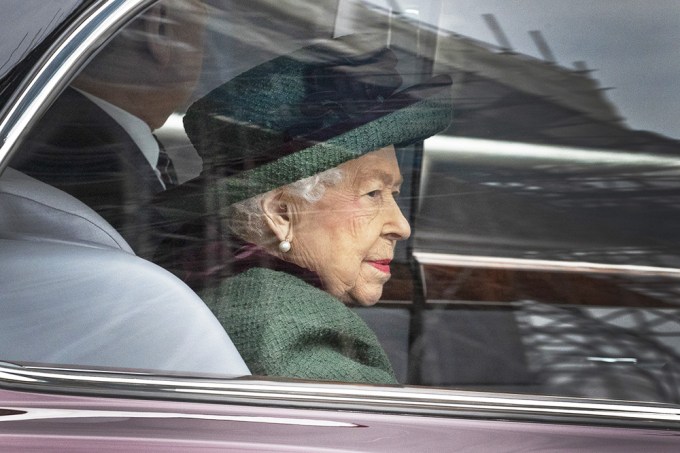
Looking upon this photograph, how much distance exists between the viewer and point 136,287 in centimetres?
174

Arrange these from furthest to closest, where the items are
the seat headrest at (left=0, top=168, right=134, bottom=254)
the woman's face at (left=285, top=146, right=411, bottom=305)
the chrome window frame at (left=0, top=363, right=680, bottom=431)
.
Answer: the woman's face at (left=285, top=146, right=411, bottom=305) < the seat headrest at (left=0, top=168, right=134, bottom=254) < the chrome window frame at (left=0, top=363, right=680, bottom=431)

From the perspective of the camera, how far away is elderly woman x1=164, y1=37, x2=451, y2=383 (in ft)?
5.91

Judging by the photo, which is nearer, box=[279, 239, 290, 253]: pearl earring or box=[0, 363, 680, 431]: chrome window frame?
box=[0, 363, 680, 431]: chrome window frame

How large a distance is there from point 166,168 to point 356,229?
338 mm

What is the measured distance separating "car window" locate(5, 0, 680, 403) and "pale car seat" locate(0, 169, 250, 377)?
0.11 ft

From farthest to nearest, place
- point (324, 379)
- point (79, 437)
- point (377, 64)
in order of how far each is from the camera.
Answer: point (377, 64) → point (324, 379) → point (79, 437)

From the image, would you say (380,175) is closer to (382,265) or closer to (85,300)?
(382,265)

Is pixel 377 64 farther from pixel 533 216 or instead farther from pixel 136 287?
pixel 136 287

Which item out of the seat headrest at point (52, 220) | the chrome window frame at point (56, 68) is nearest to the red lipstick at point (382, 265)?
the seat headrest at point (52, 220)

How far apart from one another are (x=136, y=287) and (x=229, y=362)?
19 centimetres

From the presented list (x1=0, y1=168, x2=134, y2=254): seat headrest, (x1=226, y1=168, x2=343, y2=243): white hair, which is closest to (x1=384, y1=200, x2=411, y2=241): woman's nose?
(x1=226, y1=168, x2=343, y2=243): white hair

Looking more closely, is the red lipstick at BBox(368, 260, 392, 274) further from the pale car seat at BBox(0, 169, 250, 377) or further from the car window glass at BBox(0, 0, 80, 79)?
the car window glass at BBox(0, 0, 80, 79)

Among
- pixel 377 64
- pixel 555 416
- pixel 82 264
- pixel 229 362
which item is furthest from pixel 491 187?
pixel 82 264

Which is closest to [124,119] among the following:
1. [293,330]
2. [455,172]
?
[293,330]
